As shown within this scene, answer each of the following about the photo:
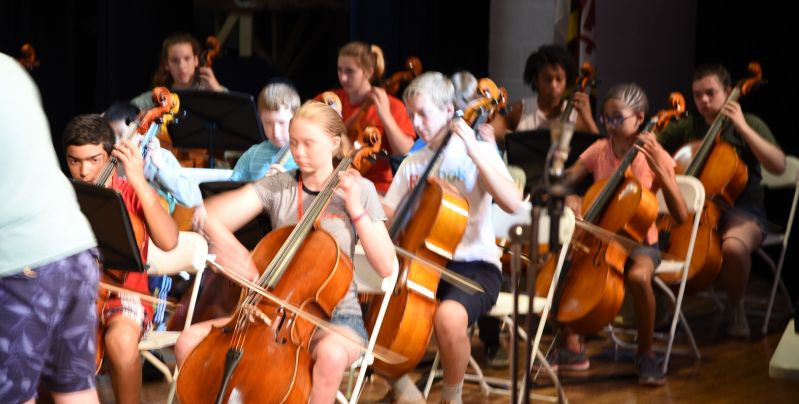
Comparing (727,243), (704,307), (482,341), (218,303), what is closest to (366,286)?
(218,303)

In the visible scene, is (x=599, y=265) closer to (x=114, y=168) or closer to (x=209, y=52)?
(x=114, y=168)

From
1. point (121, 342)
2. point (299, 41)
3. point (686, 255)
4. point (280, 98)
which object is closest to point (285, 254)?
point (121, 342)

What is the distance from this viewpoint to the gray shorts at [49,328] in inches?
81.4

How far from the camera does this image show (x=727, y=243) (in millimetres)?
4527

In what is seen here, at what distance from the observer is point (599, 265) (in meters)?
3.64

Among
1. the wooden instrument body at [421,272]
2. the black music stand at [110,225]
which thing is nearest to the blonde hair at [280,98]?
the wooden instrument body at [421,272]

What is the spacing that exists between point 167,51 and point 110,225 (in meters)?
2.25

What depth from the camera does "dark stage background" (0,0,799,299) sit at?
18.2ft

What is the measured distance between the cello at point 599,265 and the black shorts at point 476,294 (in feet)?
1.13

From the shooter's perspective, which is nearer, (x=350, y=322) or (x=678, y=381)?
(x=350, y=322)

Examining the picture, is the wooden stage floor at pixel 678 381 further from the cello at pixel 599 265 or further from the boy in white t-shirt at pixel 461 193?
the boy in white t-shirt at pixel 461 193

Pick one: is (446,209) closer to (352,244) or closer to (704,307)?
(352,244)

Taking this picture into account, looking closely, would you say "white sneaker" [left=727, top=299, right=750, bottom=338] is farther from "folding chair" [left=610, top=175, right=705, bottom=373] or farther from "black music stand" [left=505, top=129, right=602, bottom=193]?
"black music stand" [left=505, top=129, right=602, bottom=193]

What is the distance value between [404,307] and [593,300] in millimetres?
762
